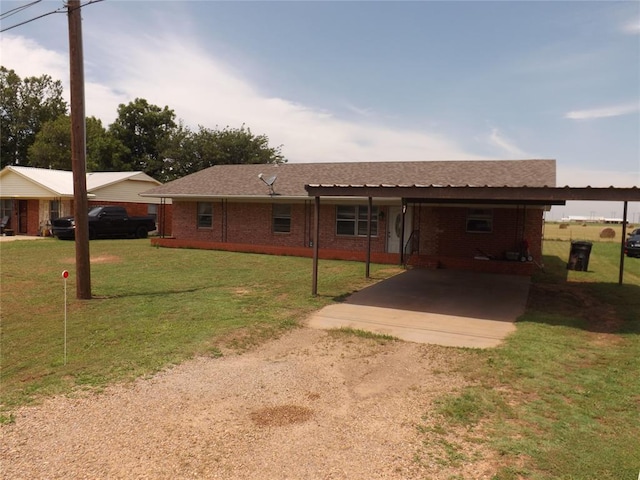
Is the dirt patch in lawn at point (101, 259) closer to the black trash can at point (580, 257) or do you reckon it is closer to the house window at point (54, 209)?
the house window at point (54, 209)

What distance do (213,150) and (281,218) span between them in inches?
1056

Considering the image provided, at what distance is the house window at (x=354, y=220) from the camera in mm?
19859

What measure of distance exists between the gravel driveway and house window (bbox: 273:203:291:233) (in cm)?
1534

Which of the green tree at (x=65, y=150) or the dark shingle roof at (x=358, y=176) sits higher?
the green tree at (x=65, y=150)

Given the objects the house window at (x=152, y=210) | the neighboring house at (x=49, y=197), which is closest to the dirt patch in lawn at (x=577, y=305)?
the neighboring house at (x=49, y=197)

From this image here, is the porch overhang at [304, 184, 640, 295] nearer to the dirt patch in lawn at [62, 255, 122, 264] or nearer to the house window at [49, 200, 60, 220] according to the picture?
the dirt patch in lawn at [62, 255, 122, 264]

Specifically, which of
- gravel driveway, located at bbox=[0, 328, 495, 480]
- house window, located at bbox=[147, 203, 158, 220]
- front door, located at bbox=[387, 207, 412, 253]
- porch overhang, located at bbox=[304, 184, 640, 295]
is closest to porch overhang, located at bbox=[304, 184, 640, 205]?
porch overhang, located at bbox=[304, 184, 640, 295]

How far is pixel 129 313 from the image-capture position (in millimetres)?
9117

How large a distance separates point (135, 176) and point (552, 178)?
27.8 metres

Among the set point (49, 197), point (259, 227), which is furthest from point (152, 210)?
point (259, 227)

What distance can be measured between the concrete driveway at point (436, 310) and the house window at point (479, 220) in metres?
3.53

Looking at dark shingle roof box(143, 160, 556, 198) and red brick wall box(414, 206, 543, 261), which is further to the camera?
dark shingle roof box(143, 160, 556, 198)

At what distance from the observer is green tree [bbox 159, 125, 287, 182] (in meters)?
46.0

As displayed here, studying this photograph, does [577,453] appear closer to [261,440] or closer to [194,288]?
[261,440]
